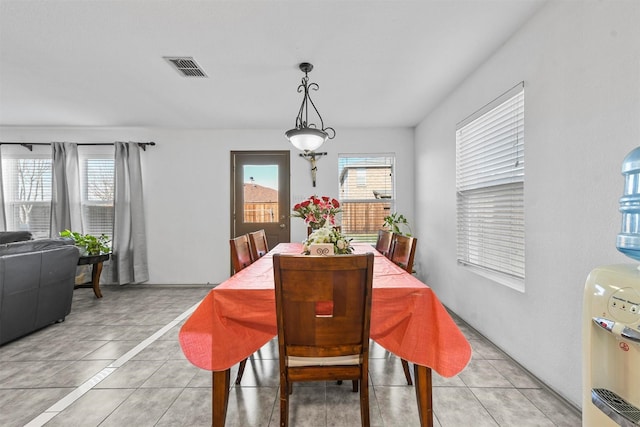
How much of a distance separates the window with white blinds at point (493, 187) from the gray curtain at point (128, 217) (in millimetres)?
4516

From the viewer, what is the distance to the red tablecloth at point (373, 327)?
1.25 meters

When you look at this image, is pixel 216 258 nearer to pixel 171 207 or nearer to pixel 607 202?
pixel 171 207

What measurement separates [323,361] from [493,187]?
2092mm

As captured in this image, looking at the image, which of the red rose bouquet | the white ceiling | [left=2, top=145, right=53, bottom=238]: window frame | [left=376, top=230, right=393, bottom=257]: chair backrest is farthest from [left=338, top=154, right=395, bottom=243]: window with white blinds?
[left=2, top=145, right=53, bottom=238]: window frame

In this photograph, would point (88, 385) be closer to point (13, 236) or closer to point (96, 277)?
point (96, 277)

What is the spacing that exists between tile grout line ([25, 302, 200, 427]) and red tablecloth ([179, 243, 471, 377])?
1.20 meters

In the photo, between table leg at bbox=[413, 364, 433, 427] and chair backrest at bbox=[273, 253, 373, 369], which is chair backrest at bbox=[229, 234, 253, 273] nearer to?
chair backrest at bbox=[273, 253, 373, 369]

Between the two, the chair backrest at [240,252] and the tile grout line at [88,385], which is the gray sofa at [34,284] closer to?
the tile grout line at [88,385]

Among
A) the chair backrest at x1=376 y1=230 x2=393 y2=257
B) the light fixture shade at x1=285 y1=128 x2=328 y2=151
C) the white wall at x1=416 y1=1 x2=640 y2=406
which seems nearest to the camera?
the white wall at x1=416 y1=1 x2=640 y2=406

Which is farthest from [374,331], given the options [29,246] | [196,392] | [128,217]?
[128,217]

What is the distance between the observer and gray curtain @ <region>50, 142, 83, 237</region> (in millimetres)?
4273

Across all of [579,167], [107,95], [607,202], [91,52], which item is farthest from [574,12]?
[107,95]

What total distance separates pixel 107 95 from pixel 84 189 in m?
2.06

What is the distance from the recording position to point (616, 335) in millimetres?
906
